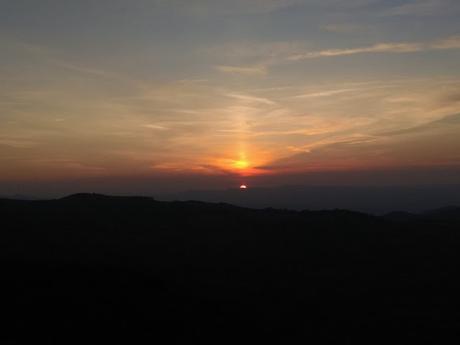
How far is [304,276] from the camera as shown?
2742 cm

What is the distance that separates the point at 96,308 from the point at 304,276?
529 inches

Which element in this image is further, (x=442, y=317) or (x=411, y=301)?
(x=411, y=301)

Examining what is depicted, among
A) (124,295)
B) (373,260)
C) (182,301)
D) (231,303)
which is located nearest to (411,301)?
(373,260)

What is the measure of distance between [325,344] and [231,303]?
558 cm

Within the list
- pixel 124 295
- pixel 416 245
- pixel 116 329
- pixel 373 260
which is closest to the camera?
pixel 116 329

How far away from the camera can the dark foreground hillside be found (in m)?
19.4

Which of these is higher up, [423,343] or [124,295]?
[124,295]

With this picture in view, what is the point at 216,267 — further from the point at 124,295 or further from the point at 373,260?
the point at 373,260

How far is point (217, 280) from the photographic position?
25562 millimetres

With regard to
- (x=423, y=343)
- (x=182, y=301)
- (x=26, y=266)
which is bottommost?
(x=423, y=343)

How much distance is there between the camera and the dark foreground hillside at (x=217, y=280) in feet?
63.6

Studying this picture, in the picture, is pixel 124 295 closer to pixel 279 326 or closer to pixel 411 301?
pixel 279 326

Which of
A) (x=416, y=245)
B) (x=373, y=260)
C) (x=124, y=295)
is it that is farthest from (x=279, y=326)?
(x=416, y=245)

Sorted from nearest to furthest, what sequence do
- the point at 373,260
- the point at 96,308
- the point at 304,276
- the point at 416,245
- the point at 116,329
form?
1. the point at 116,329
2. the point at 96,308
3. the point at 304,276
4. the point at 373,260
5. the point at 416,245
